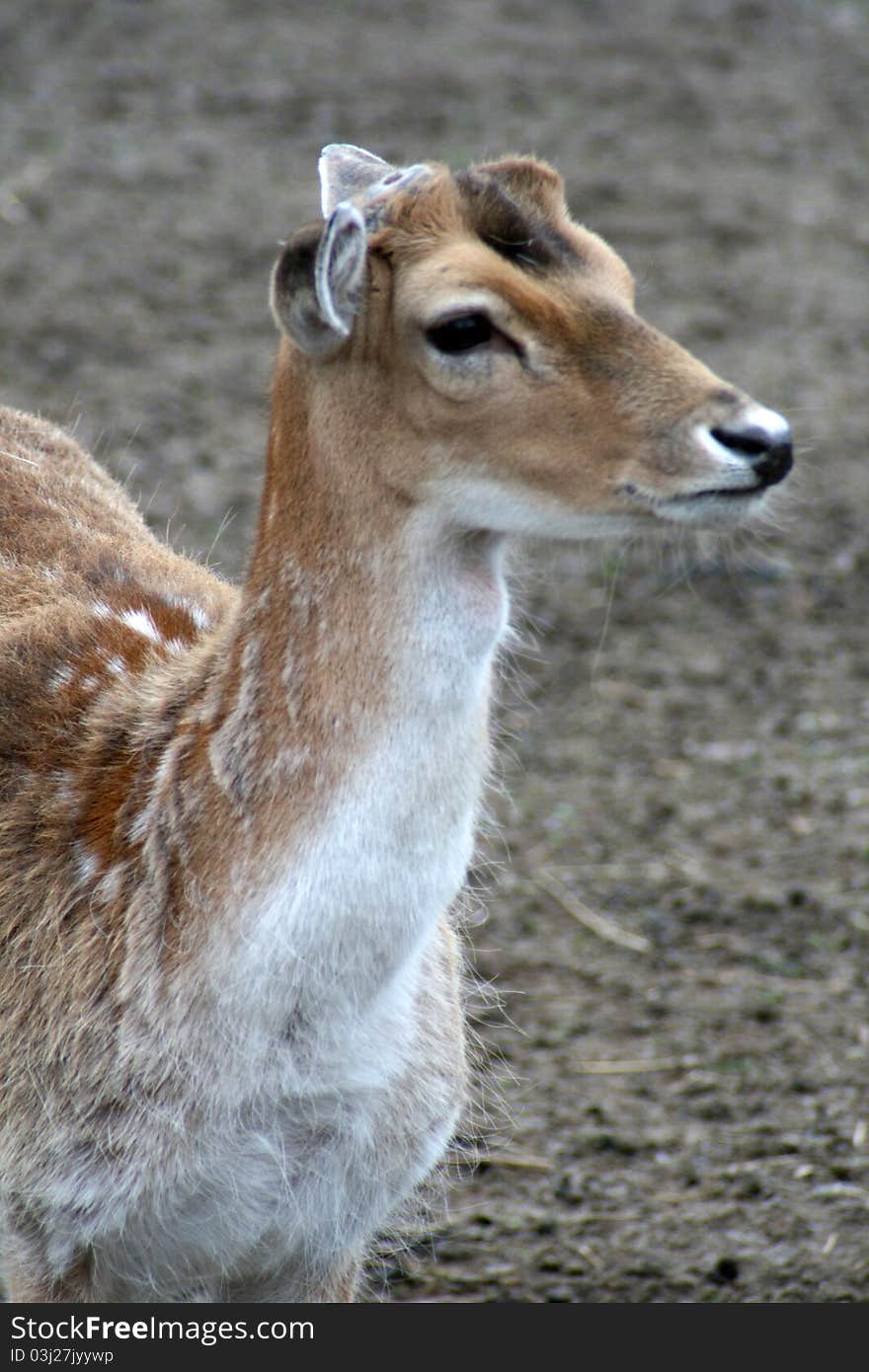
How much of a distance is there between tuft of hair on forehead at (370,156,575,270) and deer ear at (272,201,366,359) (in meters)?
0.14

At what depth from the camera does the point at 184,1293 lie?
3775 mm

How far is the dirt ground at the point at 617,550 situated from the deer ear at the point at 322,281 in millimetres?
1037

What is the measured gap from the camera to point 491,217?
10.2 ft

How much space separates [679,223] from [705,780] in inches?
191

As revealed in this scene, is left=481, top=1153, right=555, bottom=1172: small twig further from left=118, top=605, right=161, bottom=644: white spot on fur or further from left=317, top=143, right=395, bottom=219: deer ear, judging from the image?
left=317, top=143, right=395, bottom=219: deer ear

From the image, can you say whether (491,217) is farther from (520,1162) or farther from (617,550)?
(617,550)

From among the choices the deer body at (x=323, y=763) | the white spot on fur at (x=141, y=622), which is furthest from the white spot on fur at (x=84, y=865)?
the white spot on fur at (x=141, y=622)

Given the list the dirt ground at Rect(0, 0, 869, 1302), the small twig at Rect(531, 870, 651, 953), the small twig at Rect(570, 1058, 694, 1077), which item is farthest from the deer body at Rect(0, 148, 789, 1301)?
the small twig at Rect(531, 870, 651, 953)

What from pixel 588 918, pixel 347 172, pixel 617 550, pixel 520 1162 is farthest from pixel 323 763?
pixel 617 550

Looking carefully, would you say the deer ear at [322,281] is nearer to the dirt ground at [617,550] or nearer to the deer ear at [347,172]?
the deer ear at [347,172]

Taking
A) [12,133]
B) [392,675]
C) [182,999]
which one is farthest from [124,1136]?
[12,133]

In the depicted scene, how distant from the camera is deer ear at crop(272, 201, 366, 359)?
295cm

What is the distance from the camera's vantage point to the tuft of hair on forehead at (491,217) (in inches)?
122

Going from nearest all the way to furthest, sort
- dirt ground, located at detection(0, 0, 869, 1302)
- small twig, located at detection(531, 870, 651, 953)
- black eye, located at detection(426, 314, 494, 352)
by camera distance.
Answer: black eye, located at detection(426, 314, 494, 352)
dirt ground, located at detection(0, 0, 869, 1302)
small twig, located at detection(531, 870, 651, 953)
